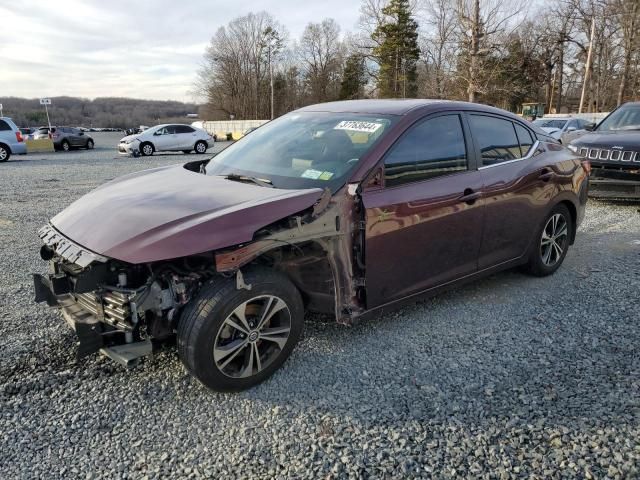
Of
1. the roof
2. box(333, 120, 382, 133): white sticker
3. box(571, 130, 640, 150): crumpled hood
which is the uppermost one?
the roof

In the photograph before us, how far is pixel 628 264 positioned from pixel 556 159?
1560 mm

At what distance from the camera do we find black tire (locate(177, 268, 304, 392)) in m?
2.65

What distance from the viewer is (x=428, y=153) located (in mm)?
3578

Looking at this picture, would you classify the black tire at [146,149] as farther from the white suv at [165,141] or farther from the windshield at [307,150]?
the windshield at [307,150]

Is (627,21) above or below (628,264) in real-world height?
above

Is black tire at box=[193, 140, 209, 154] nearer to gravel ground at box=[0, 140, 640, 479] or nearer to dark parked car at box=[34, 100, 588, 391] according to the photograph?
dark parked car at box=[34, 100, 588, 391]

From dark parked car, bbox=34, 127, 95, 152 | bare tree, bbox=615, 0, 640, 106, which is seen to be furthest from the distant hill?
bare tree, bbox=615, 0, 640, 106

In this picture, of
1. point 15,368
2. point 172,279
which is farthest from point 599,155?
point 15,368

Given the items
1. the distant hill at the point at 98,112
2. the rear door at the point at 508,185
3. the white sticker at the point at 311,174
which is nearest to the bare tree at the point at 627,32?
the rear door at the point at 508,185

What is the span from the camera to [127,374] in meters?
3.04

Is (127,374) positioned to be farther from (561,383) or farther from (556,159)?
(556,159)

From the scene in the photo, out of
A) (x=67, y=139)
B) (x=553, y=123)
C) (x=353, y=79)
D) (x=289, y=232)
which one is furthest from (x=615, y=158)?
(x=353, y=79)

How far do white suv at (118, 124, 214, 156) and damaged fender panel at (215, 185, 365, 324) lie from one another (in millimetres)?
20995

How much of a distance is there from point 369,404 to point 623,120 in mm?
8426
